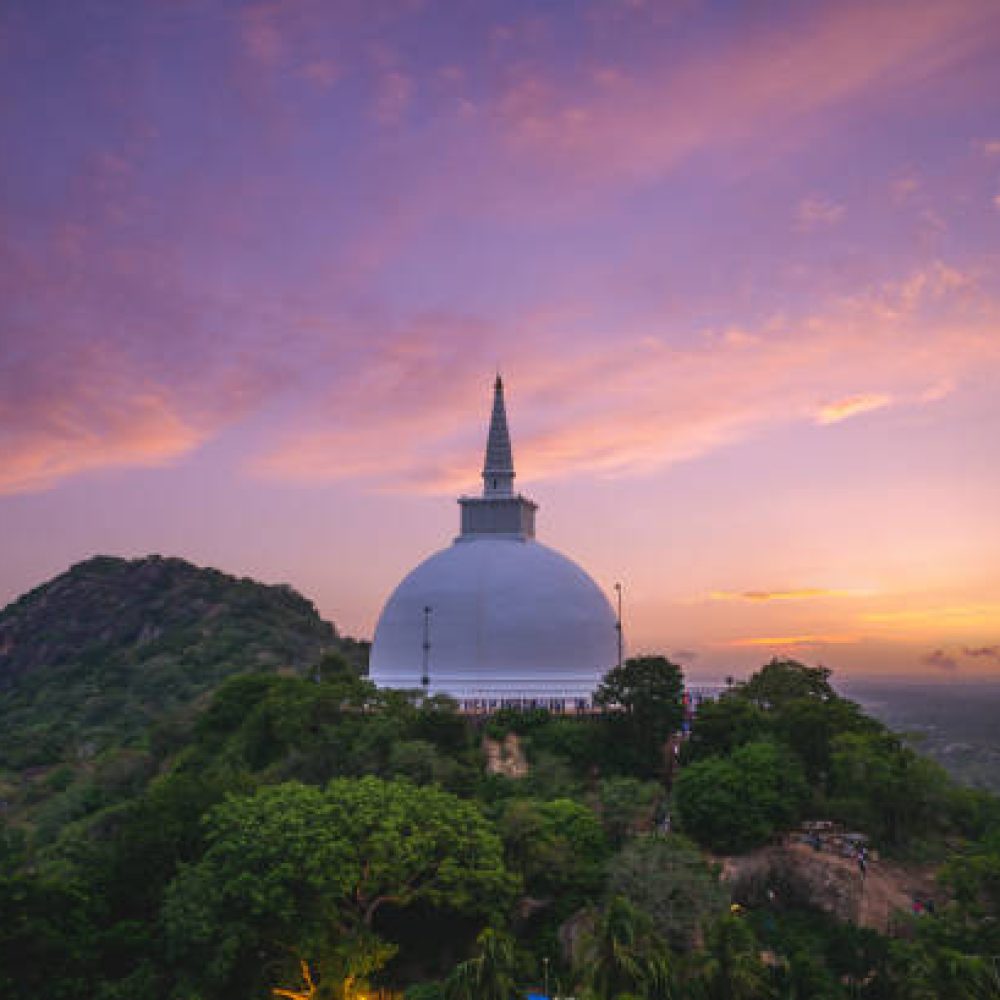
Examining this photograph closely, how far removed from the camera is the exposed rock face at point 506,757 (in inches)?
1700

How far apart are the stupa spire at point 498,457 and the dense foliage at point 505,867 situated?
18683mm

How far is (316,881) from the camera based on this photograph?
2928 centimetres

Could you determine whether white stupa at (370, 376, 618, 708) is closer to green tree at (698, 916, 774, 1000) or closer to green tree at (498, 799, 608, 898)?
green tree at (498, 799, 608, 898)

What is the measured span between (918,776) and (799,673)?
35.0 ft

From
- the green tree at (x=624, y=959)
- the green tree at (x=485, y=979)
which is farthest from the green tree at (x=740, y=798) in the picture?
the green tree at (x=485, y=979)

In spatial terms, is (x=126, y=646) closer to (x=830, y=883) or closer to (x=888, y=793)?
(x=888, y=793)

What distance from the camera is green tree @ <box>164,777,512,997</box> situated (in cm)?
2917

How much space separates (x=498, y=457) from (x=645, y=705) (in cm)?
2254

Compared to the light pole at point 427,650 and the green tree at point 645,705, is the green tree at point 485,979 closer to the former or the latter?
the green tree at point 645,705

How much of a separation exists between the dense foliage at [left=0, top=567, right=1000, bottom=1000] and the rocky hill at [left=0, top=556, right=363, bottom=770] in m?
52.3

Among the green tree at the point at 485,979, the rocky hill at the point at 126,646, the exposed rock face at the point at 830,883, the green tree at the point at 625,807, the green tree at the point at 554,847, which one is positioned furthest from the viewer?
the rocky hill at the point at 126,646

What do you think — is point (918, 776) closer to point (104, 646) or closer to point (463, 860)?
point (463, 860)

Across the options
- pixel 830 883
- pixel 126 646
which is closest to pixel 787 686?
pixel 830 883

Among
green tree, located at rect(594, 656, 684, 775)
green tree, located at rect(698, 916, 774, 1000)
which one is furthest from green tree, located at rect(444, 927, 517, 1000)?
green tree, located at rect(594, 656, 684, 775)
